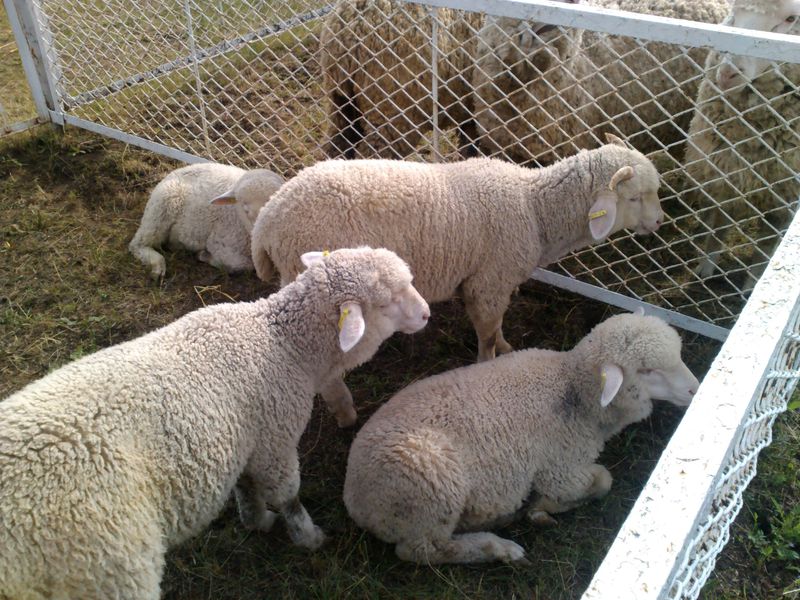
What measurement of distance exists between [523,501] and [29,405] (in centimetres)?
191

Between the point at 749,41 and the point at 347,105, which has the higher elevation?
the point at 749,41

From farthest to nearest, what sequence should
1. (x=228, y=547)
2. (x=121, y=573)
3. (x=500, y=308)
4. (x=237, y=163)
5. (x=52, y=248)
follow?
1. (x=237, y=163)
2. (x=52, y=248)
3. (x=500, y=308)
4. (x=228, y=547)
5. (x=121, y=573)

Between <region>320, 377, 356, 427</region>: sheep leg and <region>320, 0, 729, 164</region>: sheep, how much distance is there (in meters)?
1.55

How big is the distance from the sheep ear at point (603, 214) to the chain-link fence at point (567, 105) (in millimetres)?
380

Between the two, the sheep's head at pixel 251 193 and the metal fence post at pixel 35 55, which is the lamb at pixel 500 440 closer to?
the sheep's head at pixel 251 193

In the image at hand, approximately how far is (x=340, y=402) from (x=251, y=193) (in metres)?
1.49

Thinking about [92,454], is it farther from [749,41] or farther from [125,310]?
[749,41]

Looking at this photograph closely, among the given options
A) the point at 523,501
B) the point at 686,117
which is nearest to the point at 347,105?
the point at 686,117

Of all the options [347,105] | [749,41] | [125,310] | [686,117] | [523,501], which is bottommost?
[523,501]

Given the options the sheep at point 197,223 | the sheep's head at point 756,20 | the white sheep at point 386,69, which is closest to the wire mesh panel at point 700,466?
the sheep's head at point 756,20

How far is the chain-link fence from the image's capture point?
313 cm

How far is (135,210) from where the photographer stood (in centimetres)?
476

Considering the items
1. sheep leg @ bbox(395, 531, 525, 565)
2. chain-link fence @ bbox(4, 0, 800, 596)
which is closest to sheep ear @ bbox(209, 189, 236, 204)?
chain-link fence @ bbox(4, 0, 800, 596)

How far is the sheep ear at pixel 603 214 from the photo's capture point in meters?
3.02
